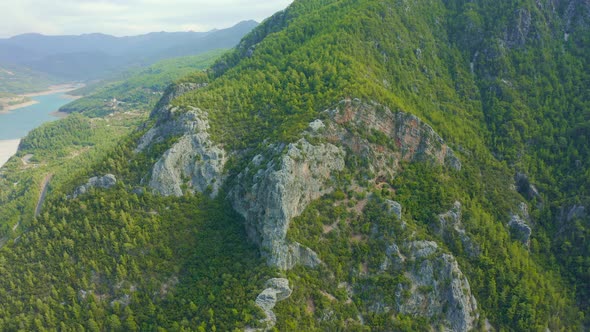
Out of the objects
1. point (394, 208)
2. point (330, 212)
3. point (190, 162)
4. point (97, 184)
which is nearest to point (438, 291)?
point (394, 208)

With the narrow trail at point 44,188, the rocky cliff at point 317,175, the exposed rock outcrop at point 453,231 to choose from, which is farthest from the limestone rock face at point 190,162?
the narrow trail at point 44,188

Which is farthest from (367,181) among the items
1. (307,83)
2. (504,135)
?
(504,135)

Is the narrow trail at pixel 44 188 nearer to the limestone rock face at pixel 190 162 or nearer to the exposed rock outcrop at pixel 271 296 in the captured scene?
the limestone rock face at pixel 190 162

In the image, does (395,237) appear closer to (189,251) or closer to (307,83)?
(189,251)

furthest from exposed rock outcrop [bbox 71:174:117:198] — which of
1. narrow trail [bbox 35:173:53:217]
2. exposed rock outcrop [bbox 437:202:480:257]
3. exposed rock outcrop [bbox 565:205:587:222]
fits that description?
exposed rock outcrop [bbox 565:205:587:222]

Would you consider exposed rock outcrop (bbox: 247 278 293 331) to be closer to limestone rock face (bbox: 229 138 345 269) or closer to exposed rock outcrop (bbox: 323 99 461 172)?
limestone rock face (bbox: 229 138 345 269)

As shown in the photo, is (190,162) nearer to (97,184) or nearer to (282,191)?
(97,184)
